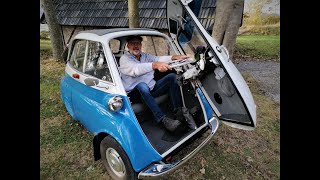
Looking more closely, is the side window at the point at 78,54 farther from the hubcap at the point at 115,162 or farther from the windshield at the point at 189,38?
the windshield at the point at 189,38

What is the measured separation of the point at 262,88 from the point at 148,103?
442cm

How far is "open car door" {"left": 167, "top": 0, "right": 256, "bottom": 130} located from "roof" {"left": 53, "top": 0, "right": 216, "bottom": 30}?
11.3ft

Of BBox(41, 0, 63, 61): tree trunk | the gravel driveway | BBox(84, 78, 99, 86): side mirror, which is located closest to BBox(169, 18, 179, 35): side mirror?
BBox(84, 78, 99, 86): side mirror

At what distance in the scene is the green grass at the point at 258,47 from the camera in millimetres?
11023

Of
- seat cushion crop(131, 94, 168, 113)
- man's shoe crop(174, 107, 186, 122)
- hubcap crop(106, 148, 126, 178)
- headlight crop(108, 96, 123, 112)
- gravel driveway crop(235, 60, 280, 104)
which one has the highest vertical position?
headlight crop(108, 96, 123, 112)

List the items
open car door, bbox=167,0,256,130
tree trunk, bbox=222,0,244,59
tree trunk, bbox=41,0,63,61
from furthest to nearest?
tree trunk, bbox=41,0,63,61 → tree trunk, bbox=222,0,244,59 → open car door, bbox=167,0,256,130

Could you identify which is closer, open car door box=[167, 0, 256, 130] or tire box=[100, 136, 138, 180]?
open car door box=[167, 0, 256, 130]

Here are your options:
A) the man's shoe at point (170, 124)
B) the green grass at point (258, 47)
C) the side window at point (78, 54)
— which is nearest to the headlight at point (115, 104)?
the man's shoe at point (170, 124)

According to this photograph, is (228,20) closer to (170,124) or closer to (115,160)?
(170,124)

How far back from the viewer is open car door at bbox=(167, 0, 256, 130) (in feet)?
7.88

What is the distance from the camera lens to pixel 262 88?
6.32 meters

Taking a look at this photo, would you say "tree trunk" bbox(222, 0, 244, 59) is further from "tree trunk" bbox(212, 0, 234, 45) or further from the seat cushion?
the seat cushion

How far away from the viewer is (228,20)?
4836mm
